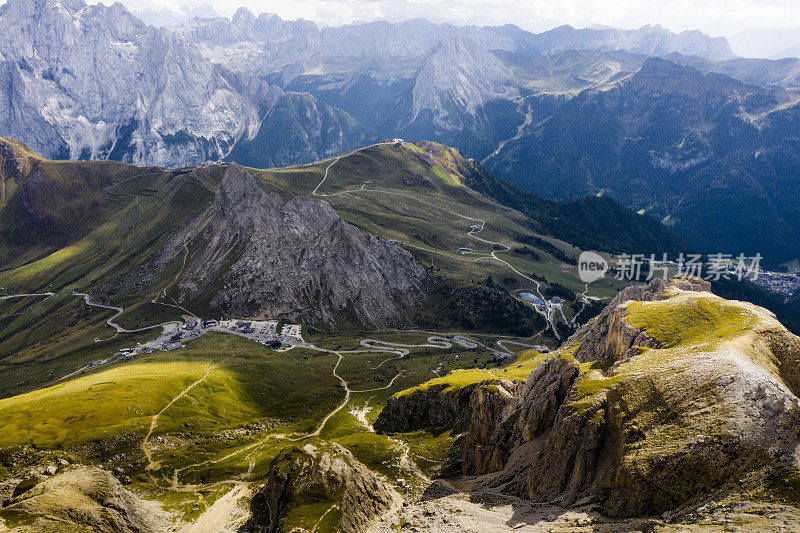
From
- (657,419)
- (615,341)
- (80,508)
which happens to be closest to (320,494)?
(80,508)

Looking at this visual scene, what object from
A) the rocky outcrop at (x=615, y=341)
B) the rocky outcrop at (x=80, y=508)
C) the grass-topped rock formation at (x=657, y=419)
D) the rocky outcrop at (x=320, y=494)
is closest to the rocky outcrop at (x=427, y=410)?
the grass-topped rock formation at (x=657, y=419)

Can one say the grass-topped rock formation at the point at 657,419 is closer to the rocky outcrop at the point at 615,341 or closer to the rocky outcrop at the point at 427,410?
the rocky outcrop at the point at 615,341

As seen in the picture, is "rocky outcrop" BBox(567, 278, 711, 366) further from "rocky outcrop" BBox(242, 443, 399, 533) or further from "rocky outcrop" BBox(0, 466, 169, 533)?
"rocky outcrop" BBox(0, 466, 169, 533)

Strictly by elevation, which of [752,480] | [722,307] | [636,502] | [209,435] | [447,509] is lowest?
[209,435]

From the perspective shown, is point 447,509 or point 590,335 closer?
point 447,509

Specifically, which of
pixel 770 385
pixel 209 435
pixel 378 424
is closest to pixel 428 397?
pixel 378 424

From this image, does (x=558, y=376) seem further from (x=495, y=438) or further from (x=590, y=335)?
(x=590, y=335)
